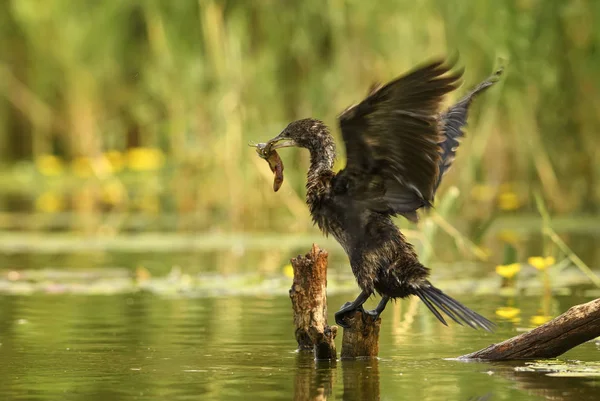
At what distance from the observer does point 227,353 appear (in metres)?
6.78

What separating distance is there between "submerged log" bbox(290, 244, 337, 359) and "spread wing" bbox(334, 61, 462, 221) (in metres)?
0.36

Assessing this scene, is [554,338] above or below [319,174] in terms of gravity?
below

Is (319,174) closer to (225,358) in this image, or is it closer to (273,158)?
(273,158)

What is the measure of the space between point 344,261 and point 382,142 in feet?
19.6

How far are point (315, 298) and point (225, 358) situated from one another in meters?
0.51

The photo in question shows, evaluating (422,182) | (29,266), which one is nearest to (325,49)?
(29,266)

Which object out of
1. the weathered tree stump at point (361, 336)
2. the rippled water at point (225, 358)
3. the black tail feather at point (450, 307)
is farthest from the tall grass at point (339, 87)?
the black tail feather at point (450, 307)

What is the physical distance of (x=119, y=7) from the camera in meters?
21.8

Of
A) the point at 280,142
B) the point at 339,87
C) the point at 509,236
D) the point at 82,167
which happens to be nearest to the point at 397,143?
the point at 280,142

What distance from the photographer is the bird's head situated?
6469mm

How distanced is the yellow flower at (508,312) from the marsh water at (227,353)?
0.11 feet

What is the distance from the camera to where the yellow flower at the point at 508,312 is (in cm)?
834

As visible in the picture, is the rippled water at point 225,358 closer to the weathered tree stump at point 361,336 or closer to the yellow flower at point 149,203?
the weathered tree stump at point 361,336

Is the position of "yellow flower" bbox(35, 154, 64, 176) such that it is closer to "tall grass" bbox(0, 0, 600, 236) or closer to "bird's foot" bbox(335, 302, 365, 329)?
"tall grass" bbox(0, 0, 600, 236)
